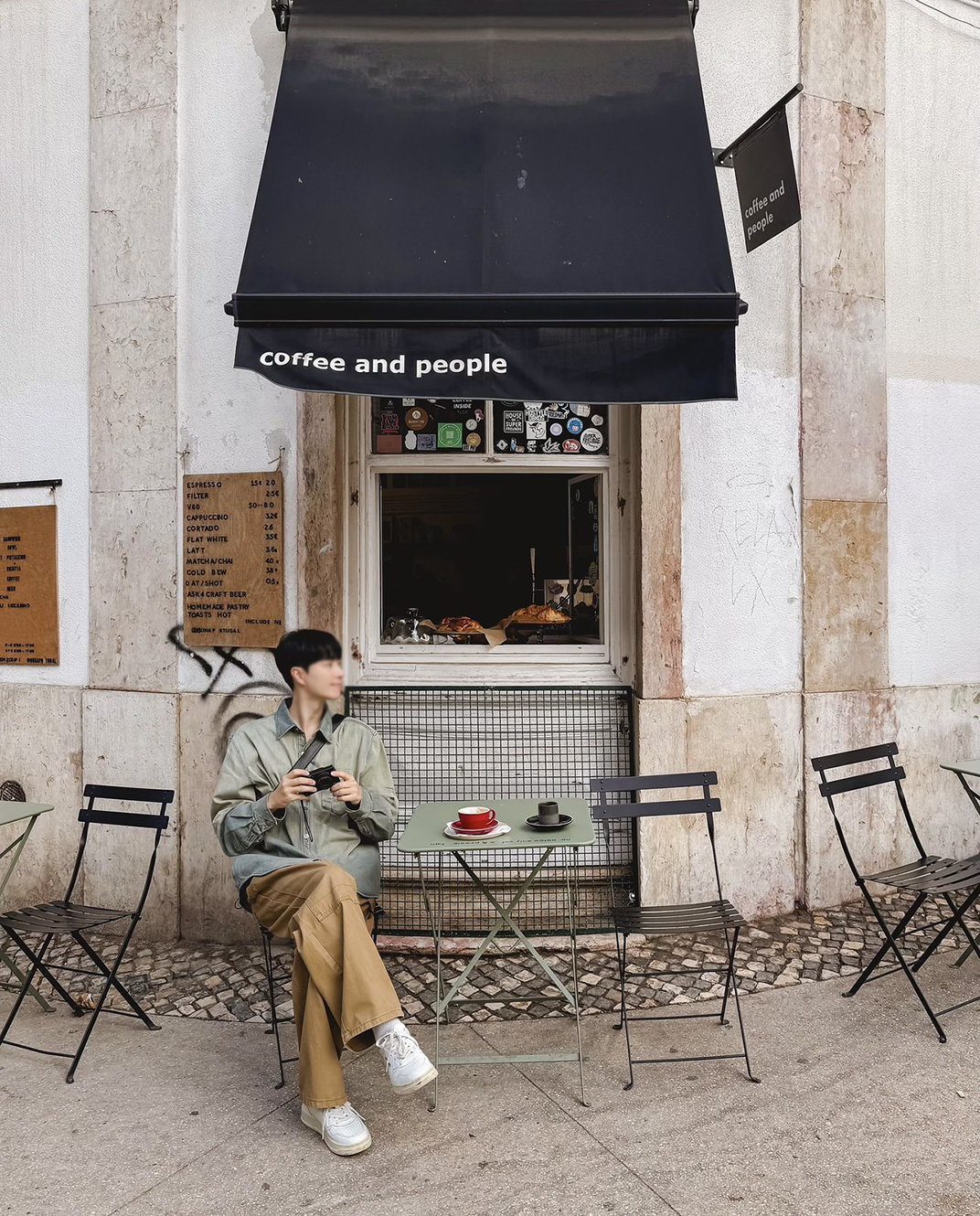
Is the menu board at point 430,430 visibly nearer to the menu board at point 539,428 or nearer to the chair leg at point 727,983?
the menu board at point 539,428

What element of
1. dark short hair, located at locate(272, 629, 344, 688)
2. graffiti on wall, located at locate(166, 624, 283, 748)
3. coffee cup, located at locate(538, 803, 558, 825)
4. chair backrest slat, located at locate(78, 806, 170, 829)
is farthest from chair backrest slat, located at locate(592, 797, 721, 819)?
graffiti on wall, located at locate(166, 624, 283, 748)

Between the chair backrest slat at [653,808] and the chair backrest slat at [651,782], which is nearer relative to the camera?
the chair backrest slat at [653,808]

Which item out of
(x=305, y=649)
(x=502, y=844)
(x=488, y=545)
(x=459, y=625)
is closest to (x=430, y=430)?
(x=488, y=545)

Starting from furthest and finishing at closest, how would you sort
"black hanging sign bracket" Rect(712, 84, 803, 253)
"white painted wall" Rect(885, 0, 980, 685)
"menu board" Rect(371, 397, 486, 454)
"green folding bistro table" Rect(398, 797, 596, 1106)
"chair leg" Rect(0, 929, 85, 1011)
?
"white painted wall" Rect(885, 0, 980, 685) → "menu board" Rect(371, 397, 486, 454) → "black hanging sign bracket" Rect(712, 84, 803, 253) → "chair leg" Rect(0, 929, 85, 1011) → "green folding bistro table" Rect(398, 797, 596, 1106)

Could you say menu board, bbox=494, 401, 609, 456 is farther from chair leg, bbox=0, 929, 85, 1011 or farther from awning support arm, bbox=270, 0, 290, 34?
chair leg, bbox=0, 929, 85, 1011

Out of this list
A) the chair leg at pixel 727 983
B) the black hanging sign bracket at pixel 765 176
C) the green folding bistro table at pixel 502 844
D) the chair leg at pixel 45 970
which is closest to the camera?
the green folding bistro table at pixel 502 844

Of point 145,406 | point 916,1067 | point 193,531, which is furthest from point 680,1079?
point 145,406

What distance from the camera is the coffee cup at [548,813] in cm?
377

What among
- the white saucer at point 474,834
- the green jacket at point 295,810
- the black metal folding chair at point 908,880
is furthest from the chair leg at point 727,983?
the green jacket at point 295,810

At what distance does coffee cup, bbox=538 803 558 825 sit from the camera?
3.77 m

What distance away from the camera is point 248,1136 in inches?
132

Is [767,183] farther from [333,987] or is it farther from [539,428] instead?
[333,987]

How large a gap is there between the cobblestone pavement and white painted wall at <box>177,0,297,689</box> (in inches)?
58.3

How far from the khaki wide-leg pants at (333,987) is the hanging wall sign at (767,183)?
3692 millimetres
